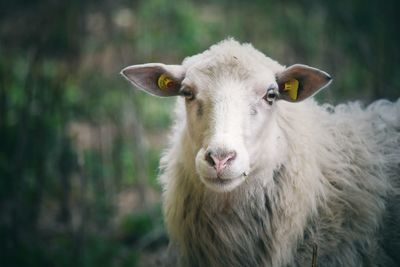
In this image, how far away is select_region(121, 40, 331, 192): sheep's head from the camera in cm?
312

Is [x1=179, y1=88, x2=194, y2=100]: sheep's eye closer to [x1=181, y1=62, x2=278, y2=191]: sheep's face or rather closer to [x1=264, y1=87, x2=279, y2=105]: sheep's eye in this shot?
[x1=181, y1=62, x2=278, y2=191]: sheep's face

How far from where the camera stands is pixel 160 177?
13.4 feet

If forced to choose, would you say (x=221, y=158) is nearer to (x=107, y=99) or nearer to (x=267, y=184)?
(x=267, y=184)

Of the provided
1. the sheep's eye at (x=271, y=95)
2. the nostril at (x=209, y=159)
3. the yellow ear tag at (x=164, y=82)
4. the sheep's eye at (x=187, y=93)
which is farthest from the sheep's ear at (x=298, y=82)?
the nostril at (x=209, y=159)

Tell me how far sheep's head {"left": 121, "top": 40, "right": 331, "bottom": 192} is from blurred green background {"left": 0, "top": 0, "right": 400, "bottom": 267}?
2.03m

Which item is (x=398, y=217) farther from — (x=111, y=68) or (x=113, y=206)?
(x=111, y=68)

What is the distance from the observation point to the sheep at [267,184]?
345cm

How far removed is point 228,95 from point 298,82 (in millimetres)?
555

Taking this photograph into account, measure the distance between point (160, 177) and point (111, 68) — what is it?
23.2ft

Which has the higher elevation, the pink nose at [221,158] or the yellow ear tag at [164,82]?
the yellow ear tag at [164,82]

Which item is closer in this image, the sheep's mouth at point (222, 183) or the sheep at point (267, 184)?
the sheep's mouth at point (222, 183)

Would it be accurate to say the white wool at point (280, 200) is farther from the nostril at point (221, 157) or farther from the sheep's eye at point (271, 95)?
the nostril at point (221, 157)

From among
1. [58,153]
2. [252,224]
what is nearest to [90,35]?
[58,153]

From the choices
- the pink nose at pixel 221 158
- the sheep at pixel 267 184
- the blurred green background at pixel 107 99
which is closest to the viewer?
the pink nose at pixel 221 158
